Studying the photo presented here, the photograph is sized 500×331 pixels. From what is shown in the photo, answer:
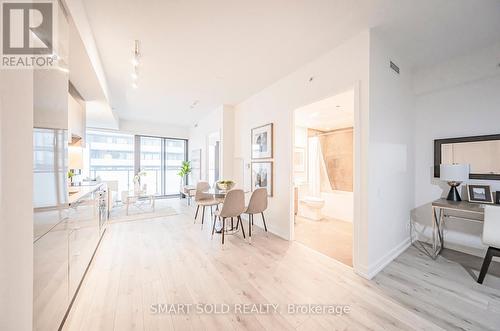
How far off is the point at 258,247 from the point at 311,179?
2999 mm

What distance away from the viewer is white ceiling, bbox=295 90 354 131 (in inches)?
137

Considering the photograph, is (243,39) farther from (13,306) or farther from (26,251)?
(13,306)

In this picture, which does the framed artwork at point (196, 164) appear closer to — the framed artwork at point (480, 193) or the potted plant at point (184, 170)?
the potted plant at point (184, 170)

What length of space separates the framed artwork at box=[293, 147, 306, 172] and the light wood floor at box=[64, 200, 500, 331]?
8.84 feet

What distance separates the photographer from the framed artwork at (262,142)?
3699 millimetres


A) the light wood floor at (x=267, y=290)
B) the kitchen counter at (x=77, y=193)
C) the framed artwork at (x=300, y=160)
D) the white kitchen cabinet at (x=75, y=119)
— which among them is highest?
the white kitchen cabinet at (x=75, y=119)

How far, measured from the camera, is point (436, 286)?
200 centimetres

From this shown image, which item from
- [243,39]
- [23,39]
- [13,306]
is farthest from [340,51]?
[13,306]

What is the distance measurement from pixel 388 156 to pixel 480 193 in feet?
4.52

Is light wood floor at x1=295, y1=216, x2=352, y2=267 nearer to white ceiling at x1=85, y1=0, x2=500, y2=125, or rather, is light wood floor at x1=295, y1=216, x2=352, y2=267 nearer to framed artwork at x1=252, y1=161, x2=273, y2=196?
framed artwork at x1=252, y1=161, x2=273, y2=196

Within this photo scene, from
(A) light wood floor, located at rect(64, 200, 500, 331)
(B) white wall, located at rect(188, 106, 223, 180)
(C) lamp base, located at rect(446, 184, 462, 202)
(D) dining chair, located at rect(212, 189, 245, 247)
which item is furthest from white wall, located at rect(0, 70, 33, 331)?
(C) lamp base, located at rect(446, 184, 462, 202)

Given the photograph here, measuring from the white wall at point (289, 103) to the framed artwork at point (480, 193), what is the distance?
179 cm

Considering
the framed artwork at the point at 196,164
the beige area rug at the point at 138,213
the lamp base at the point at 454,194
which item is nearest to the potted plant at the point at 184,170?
the framed artwork at the point at 196,164

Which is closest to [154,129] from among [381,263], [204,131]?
[204,131]
